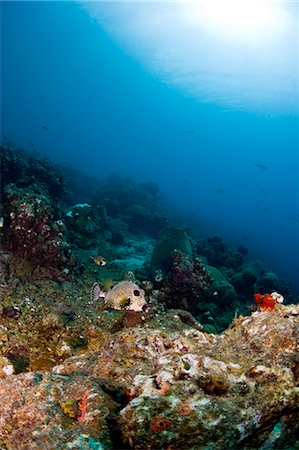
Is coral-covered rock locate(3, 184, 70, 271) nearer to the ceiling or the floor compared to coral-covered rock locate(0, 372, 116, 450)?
nearer to the floor

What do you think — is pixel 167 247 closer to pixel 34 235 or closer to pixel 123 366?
pixel 34 235

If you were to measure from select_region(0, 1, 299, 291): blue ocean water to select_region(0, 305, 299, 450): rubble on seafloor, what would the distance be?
3075 centimetres

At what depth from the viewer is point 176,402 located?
209 cm

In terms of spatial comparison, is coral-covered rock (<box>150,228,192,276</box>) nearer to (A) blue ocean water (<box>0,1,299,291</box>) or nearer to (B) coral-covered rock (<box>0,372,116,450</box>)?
(B) coral-covered rock (<box>0,372,116,450</box>)

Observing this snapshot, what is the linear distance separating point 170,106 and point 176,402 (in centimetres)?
13533

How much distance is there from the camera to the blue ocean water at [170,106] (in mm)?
54125

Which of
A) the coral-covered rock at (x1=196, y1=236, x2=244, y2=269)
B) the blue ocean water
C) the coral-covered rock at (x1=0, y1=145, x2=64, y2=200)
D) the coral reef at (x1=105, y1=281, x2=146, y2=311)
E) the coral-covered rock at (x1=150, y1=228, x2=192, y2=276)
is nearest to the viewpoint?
the coral reef at (x1=105, y1=281, x2=146, y2=311)

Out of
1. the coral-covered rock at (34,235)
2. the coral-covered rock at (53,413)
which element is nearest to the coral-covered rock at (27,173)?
the coral-covered rock at (34,235)

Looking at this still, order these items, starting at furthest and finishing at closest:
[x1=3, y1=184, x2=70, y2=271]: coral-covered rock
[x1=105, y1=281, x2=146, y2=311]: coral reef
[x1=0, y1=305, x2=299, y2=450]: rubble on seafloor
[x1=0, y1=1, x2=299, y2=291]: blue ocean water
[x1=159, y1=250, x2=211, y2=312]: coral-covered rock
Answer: [x1=0, y1=1, x2=299, y2=291]: blue ocean water → [x1=159, y1=250, x2=211, y2=312]: coral-covered rock → [x1=3, y1=184, x2=70, y2=271]: coral-covered rock → [x1=105, y1=281, x2=146, y2=311]: coral reef → [x1=0, y1=305, x2=299, y2=450]: rubble on seafloor

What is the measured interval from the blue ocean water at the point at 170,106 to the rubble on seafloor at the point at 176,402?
30.8 m

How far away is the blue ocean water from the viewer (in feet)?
178

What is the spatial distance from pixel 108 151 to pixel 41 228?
12944 centimetres

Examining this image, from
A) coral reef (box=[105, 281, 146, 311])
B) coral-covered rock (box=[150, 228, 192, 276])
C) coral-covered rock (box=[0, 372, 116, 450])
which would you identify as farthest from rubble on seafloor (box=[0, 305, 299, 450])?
coral-covered rock (box=[150, 228, 192, 276])

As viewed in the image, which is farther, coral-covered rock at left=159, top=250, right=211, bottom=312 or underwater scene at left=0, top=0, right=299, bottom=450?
coral-covered rock at left=159, top=250, right=211, bottom=312
